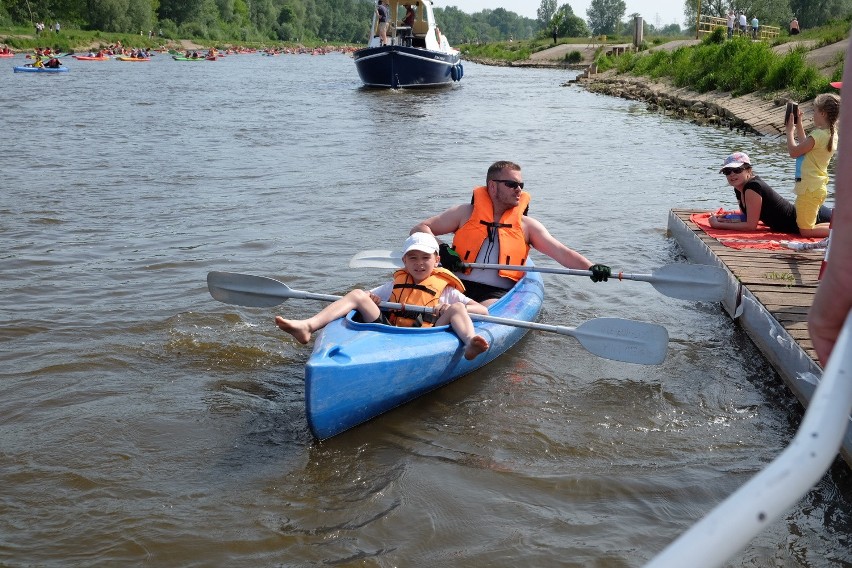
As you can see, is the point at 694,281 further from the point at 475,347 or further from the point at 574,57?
the point at 574,57

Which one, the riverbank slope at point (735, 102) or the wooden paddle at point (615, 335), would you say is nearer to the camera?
the wooden paddle at point (615, 335)

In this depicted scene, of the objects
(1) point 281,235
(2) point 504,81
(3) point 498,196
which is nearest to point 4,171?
(1) point 281,235

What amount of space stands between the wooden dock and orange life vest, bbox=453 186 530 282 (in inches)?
60.7

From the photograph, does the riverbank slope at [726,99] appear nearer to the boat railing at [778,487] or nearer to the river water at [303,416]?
the river water at [303,416]

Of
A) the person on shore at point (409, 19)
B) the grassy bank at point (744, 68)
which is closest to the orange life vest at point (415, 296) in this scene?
the grassy bank at point (744, 68)

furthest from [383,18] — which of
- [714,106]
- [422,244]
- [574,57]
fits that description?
[574,57]

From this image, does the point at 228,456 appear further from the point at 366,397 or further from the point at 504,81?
the point at 504,81

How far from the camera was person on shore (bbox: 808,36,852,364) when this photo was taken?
3.86ft

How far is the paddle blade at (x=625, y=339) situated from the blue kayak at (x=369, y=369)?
0.63 m

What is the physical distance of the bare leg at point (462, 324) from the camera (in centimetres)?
456

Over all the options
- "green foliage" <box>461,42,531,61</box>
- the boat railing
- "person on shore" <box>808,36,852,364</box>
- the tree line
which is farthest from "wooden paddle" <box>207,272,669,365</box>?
Result: "green foliage" <box>461,42,531,61</box>

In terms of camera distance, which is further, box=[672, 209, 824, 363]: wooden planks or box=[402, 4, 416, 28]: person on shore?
box=[402, 4, 416, 28]: person on shore

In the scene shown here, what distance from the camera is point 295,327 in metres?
4.18

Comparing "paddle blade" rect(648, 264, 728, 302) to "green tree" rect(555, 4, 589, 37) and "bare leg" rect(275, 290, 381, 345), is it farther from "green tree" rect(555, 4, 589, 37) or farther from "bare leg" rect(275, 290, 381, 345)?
"green tree" rect(555, 4, 589, 37)
